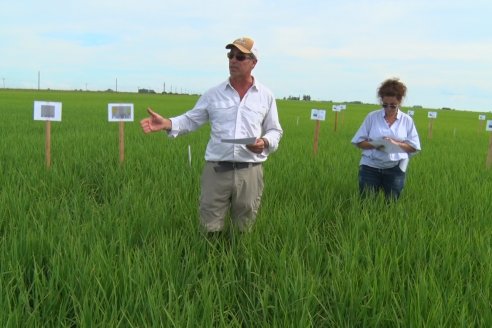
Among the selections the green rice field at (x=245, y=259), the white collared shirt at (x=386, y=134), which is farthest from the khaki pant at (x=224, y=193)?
the white collared shirt at (x=386, y=134)

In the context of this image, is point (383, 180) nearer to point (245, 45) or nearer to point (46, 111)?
point (245, 45)

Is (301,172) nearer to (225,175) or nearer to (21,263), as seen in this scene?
(225,175)

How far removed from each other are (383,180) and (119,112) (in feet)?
10.1

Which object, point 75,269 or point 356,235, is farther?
point 356,235

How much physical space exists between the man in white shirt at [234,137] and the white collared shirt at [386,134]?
3.54 feet

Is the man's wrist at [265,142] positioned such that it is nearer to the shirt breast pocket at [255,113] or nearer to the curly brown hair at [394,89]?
the shirt breast pocket at [255,113]

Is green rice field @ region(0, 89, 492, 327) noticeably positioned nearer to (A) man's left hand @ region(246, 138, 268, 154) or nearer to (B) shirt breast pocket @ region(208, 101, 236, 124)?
(A) man's left hand @ region(246, 138, 268, 154)

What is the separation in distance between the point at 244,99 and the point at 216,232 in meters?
0.80

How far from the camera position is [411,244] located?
2.37 meters

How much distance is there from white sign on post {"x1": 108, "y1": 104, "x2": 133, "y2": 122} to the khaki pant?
273 cm

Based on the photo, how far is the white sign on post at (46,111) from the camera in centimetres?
443

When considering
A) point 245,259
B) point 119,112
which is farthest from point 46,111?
point 245,259

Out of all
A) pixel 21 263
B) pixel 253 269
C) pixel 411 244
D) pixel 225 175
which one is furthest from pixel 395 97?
pixel 21 263

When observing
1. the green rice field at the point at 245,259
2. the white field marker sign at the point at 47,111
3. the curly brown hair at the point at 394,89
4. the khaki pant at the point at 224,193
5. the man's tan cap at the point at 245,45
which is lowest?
the green rice field at the point at 245,259
